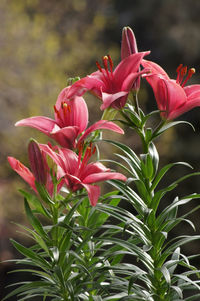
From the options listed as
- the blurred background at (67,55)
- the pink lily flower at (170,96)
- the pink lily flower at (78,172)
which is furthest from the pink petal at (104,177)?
the blurred background at (67,55)

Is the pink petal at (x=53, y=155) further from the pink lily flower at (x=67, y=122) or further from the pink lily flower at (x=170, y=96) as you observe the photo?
the pink lily flower at (x=170, y=96)

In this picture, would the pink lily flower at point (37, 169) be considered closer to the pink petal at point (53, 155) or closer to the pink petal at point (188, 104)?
the pink petal at point (53, 155)

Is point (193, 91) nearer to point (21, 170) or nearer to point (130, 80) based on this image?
point (130, 80)

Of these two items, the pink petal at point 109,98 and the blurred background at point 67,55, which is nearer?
the pink petal at point 109,98

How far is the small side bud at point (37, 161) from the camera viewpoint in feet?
1.75

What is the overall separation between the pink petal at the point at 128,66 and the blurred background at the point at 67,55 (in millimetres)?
2901

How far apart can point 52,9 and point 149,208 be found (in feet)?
13.9

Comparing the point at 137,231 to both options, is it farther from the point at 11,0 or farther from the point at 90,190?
the point at 11,0

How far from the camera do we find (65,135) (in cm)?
57

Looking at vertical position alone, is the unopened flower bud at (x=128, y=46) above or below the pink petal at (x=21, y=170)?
above

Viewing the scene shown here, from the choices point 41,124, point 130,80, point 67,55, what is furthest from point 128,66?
point 67,55

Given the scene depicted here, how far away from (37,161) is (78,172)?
5cm

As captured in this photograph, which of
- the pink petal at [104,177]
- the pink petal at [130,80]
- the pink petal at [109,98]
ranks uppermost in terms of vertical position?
the pink petal at [130,80]

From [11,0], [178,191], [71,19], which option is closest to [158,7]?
[71,19]
